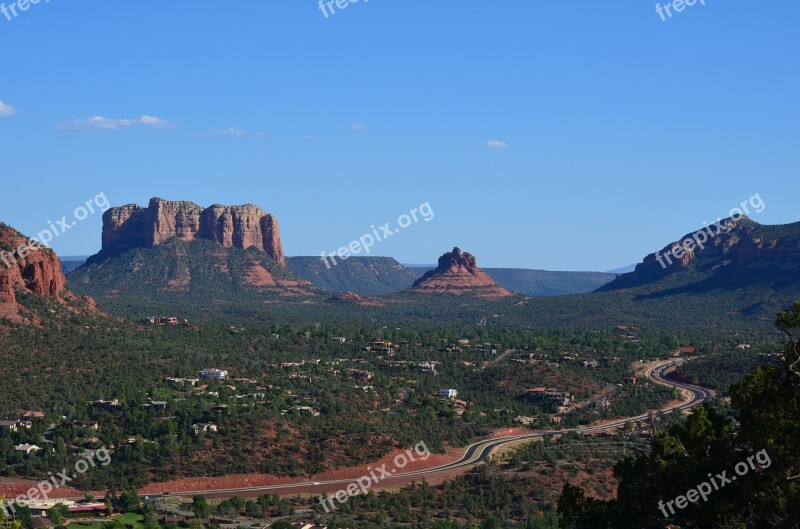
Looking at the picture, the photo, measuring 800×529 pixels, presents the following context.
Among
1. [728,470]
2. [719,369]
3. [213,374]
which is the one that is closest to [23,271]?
[213,374]

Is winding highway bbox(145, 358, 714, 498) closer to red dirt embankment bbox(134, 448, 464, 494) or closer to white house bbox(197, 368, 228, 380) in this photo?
red dirt embankment bbox(134, 448, 464, 494)

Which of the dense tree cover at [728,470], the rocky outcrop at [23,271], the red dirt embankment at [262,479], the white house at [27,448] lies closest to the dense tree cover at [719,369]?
the red dirt embankment at [262,479]

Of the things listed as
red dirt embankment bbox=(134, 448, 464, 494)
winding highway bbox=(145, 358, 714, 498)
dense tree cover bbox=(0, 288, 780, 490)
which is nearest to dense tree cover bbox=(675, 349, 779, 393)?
winding highway bbox=(145, 358, 714, 498)

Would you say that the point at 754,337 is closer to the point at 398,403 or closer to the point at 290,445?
the point at 398,403

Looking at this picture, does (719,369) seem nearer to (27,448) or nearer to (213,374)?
(213,374)

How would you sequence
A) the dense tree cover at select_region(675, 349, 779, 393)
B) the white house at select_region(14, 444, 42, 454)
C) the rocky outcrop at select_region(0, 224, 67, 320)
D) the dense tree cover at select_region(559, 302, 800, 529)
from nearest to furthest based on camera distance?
1. the dense tree cover at select_region(559, 302, 800, 529)
2. the white house at select_region(14, 444, 42, 454)
3. the rocky outcrop at select_region(0, 224, 67, 320)
4. the dense tree cover at select_region(675, 349, 779, 393)

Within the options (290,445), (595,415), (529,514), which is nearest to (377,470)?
(290,445)
